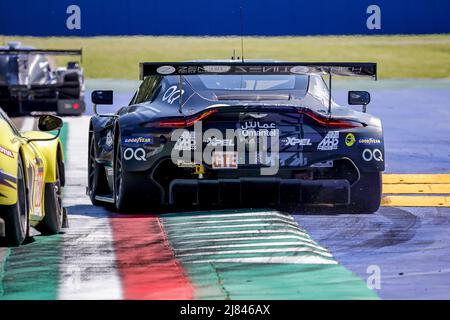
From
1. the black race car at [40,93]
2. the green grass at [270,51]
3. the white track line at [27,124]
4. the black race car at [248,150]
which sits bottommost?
the green grass at [270,51]

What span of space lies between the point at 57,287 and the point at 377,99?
89.6 feet

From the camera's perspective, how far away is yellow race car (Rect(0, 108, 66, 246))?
877 cm

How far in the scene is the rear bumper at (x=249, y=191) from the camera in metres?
11.2

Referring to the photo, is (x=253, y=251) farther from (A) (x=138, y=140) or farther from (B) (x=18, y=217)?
(A) (x=138, y=140)

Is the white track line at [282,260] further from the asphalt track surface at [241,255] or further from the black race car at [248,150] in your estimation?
the black race car at [248,150]

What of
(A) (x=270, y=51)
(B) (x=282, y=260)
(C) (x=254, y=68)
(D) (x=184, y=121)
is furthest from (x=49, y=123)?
(A) (x=270, y=51)

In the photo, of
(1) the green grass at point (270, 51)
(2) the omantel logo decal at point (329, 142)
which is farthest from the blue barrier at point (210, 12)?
(2) the omantel logo decal at point (329, 142)

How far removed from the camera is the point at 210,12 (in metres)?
53.5

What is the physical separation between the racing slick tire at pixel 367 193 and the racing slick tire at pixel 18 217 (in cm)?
316

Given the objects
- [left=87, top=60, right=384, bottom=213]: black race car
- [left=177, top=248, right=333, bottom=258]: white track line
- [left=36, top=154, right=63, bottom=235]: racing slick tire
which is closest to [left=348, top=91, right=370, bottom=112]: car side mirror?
[left=87, top=60, right=384, bottom=213]: black race car

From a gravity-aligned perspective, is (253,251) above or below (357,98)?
below

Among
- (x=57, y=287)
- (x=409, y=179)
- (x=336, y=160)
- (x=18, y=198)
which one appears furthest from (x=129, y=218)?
(x=409, y=179)

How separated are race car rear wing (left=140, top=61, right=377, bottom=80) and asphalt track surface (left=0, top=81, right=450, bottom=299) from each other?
110cm

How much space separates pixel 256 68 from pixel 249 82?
83 centimetres
